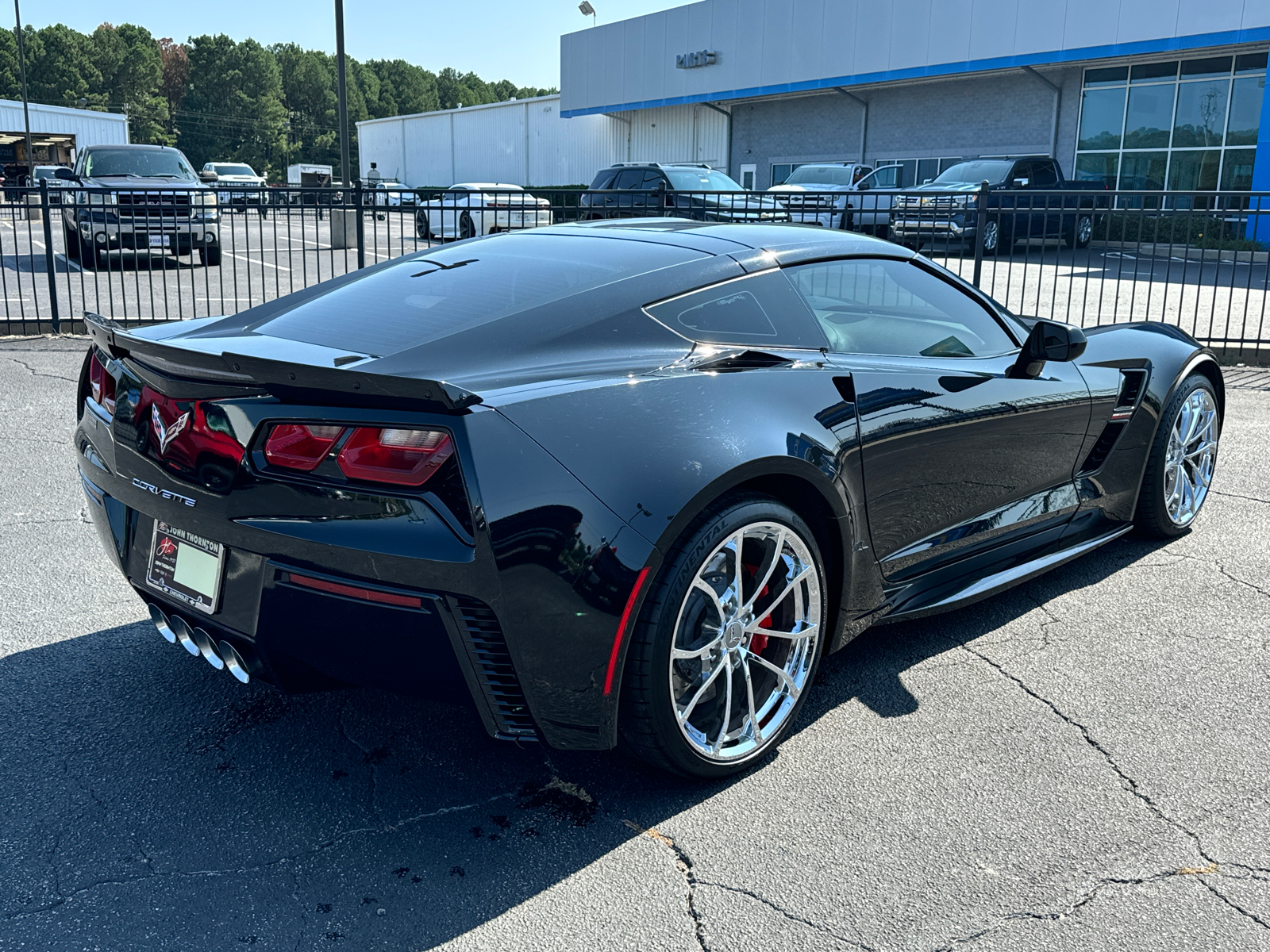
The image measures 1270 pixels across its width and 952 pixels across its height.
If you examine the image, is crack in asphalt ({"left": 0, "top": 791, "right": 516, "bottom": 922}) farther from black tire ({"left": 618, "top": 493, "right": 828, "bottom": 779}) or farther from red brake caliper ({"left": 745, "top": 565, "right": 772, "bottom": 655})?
red brake caliper ({"left": 745, "top": 565, "right": 772, "bottom": 655})

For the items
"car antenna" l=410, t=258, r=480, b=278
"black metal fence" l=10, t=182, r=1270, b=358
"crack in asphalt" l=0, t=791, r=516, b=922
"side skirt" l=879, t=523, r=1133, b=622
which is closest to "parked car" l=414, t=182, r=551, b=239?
"black metal fence" l=10, t=182, r=1270, b=358

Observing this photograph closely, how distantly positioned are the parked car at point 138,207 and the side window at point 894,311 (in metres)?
8.46

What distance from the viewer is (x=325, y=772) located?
9.48 ft

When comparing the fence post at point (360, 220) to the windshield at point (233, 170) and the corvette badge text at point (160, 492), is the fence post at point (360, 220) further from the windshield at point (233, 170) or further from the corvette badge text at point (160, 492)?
the windshield at point (233, 170)

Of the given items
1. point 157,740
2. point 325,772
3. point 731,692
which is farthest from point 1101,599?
point 157,740

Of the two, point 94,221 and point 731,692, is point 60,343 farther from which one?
point 731,692

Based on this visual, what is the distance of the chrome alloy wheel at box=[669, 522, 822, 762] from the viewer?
9.05 ft

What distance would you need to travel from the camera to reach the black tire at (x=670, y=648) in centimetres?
258

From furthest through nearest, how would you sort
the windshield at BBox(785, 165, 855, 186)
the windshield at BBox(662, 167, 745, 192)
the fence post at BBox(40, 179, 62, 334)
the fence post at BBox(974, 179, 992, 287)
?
1. the windshield at BBox(785, 165, 855, 186)
2. the windshield at BBox(662, 167, 745, 192)
3. the fence post at BBox(974, 179, 992, 287)
4. the fence post at BBox(40, 179, 62, 334)

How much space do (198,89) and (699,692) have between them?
448 ft

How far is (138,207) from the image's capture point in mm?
11375

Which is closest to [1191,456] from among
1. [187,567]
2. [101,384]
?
[187,567]

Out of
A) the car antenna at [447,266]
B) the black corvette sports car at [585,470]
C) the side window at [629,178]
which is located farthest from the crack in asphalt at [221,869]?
the side window at [629,178]

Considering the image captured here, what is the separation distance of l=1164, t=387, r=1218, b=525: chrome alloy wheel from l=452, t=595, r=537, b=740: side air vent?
10.8ft
